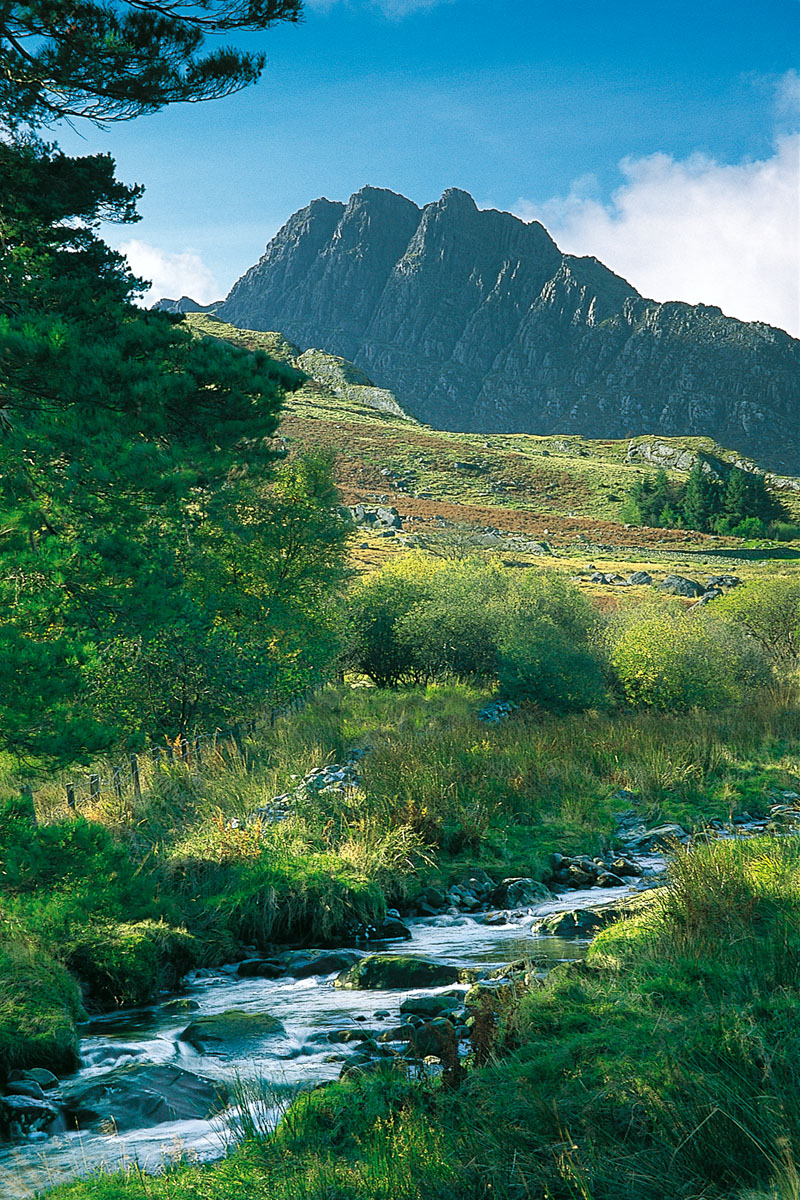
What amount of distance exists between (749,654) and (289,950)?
1788 cm

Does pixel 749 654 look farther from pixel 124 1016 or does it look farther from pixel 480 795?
pixel 124 1016

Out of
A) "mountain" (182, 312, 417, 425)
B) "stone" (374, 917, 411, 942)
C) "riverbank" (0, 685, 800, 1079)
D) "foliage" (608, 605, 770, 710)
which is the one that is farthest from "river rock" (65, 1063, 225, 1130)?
"mountain" (182, 312, 417, 425)

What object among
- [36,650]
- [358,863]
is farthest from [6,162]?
[358,863]

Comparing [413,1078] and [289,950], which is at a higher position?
[413,1078]

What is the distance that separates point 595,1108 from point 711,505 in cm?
6777

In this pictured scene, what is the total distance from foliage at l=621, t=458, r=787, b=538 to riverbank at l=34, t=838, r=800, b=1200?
62.7 metres

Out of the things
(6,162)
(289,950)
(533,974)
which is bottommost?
(289,950)

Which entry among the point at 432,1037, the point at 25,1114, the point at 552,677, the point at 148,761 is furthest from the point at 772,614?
the point at 25,1114

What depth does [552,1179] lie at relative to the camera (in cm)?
290

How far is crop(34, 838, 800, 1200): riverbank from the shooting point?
2869mm

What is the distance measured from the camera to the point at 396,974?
6609 millimetres

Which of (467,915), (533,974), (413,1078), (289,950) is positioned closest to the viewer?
(413,1078)

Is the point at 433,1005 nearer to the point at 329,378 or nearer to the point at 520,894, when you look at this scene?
the point at 520,894

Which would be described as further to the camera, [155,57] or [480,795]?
[480,795]
